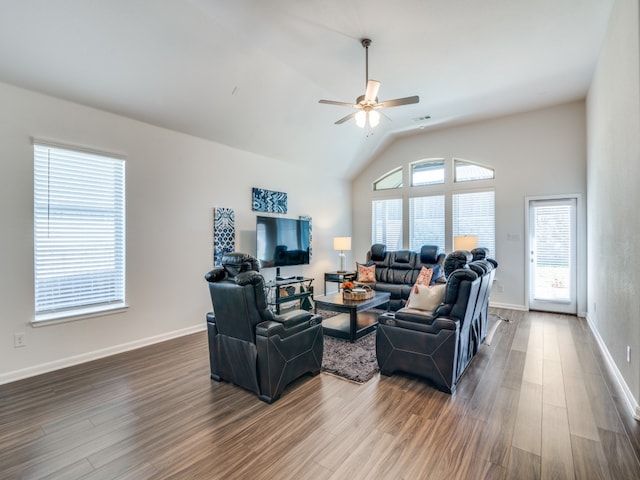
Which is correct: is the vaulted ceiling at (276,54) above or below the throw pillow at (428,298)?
above

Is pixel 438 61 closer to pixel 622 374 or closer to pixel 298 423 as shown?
pixel 622 374

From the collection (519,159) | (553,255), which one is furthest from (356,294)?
(519,159)

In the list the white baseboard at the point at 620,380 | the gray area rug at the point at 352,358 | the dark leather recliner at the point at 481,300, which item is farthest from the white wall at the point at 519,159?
the dark leather recliner at the point at 481,300

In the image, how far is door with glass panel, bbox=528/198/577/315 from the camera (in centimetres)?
557

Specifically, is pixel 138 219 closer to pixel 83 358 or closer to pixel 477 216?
pixel 83 358

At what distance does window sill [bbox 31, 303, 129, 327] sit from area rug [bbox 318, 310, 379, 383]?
2583 millimetres

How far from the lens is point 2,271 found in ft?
10.00

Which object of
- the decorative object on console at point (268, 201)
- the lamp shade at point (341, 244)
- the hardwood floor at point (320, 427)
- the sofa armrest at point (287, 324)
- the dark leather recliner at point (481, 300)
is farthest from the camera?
the lamp shade at point (341, 244)

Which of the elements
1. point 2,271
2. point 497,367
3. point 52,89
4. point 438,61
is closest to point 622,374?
point 497,367

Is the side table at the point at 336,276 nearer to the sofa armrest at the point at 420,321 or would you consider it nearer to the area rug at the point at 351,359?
the area rug at the point at 351,359

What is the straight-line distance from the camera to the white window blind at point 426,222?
22.6 ft

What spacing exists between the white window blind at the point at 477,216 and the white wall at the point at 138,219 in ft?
12.4

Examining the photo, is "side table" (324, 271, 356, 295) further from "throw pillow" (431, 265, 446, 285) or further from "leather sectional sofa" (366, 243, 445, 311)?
"throw pillow" (431, 265, 446, 285)

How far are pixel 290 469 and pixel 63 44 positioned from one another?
4053mm
